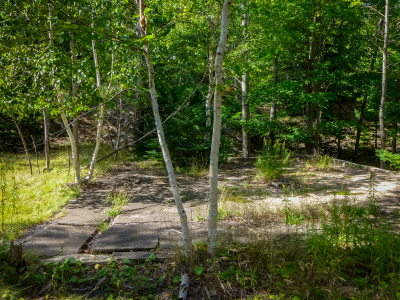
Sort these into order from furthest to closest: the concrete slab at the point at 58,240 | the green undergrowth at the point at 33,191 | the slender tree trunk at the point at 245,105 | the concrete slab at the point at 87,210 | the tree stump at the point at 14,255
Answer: the slender tree trunk at the point at 245,105, the concrete slab at the point at 87,210, the green undergrowth at the point at 33,191, the concrete slab at the point at 58,240, the tree stump at the point at 14,255

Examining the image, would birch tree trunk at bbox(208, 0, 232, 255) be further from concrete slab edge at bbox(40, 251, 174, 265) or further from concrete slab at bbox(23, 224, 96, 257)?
concrete slab at bbox(23, 224, 96, 257)

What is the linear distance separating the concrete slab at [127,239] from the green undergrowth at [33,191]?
1462 mm

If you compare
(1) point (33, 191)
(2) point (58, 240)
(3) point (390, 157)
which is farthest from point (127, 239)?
(3) point (390, 157)

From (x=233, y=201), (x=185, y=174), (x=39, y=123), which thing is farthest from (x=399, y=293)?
(x=39, y=123)

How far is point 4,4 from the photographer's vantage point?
13.1 feet

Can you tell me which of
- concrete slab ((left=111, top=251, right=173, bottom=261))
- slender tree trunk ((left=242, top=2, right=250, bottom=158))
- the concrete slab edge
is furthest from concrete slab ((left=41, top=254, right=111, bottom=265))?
slender tree trunk ((left=242, top=2, right=250, bottom=158))

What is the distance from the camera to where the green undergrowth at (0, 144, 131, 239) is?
4.96 m

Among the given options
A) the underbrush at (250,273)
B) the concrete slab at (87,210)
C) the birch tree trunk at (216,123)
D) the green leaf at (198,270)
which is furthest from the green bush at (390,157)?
the concrete slab at (87,210)

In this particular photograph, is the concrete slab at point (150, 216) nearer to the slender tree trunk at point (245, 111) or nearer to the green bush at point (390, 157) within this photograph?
the green bush at point (390, 157)

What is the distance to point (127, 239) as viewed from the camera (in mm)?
4129

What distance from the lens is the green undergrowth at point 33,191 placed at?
195 inches

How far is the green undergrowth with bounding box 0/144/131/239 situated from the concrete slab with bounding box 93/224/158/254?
146 centimetres

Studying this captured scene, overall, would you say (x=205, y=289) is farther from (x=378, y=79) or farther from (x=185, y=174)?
(x=378, y=79)

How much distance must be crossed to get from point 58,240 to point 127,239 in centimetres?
102
